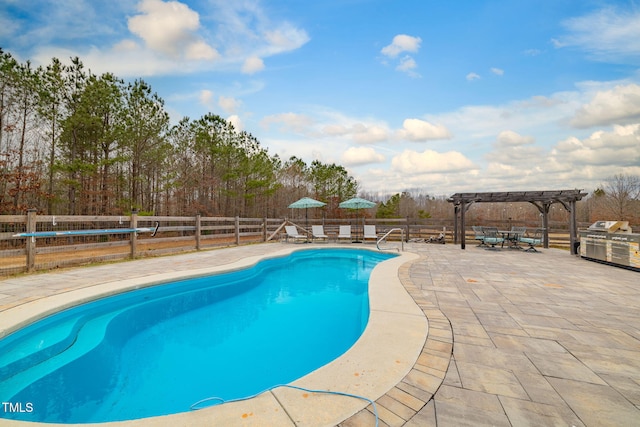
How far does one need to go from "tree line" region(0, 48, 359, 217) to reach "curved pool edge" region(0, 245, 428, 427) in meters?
10.4

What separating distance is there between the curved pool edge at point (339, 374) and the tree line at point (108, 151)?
10.4 metres

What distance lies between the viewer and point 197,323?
3.84m

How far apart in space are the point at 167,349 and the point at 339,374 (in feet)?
7.30

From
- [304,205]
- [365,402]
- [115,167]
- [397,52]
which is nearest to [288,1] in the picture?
[397,52]

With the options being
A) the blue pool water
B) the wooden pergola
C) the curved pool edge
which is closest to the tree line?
the blue pool water

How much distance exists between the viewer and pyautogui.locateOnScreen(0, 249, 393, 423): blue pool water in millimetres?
2145

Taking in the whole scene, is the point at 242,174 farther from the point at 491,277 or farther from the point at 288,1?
the point at 491,277

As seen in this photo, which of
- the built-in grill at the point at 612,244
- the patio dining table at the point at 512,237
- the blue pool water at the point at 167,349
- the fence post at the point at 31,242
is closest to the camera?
the blue pool water at the point at 167,349

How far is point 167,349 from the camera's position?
10.1 feet

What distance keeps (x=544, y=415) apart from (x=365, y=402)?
0.98m

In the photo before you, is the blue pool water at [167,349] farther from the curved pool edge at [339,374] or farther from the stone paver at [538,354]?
the stone paver at [538,354]

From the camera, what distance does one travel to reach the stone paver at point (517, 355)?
152cm

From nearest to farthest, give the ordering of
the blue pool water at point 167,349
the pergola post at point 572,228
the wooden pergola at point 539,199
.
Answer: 1. the blue pool water at point 167,349
2. the pergola post at point 572,228
3. the wooden pergola at point 539,199

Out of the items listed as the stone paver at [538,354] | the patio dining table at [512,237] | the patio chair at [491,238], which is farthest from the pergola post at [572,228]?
the stone paver at [538,354]
